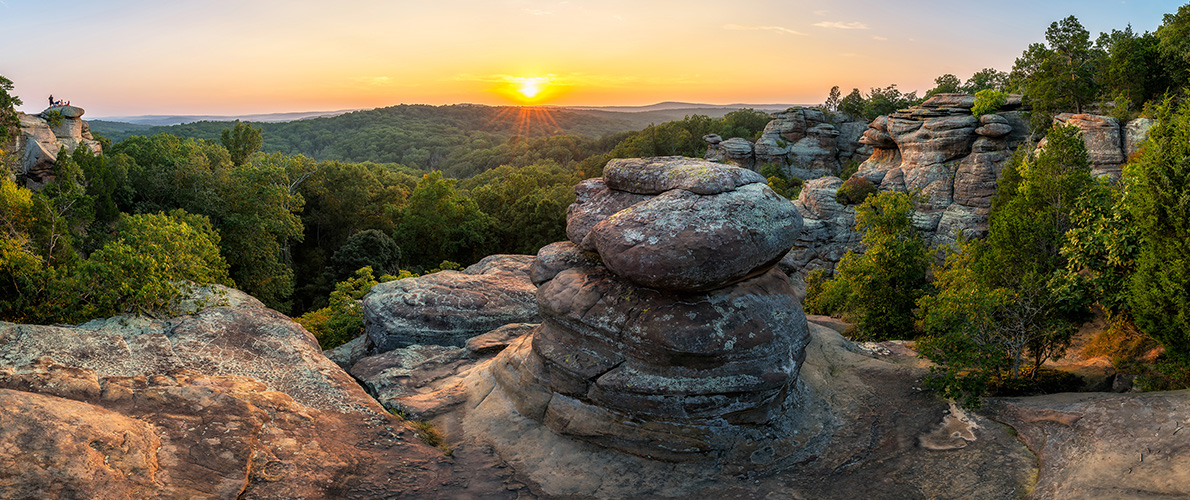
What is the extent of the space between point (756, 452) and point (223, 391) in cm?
1097

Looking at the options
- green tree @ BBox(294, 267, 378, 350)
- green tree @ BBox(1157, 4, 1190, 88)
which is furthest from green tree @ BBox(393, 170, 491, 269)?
green tree @ BBox(1157, 4, 1190, 88)

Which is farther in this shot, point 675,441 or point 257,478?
point 675,441

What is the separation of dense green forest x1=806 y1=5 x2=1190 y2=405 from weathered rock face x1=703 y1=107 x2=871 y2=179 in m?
42.1

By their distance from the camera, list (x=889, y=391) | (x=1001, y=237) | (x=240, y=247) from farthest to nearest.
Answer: (x=240, y=247) → (x=1001, y=237) → (x=889, y=391)

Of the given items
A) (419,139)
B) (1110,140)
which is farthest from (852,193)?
(419,139)

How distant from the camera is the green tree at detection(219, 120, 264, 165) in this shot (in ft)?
175

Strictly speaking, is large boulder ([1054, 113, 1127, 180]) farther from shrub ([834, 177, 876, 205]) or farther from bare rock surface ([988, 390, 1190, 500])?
bare rock surface ([988, 390, 1190, 500])

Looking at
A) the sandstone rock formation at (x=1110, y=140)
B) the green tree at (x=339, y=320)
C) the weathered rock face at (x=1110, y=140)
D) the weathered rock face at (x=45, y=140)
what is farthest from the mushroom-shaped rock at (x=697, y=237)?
the weathered rock face at (x=45, y=140)

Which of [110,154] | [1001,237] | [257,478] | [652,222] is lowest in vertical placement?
[257,478]

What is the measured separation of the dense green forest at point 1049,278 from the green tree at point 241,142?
174ft

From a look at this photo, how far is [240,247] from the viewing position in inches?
1405

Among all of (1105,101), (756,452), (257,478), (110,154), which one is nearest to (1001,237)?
(756,452)

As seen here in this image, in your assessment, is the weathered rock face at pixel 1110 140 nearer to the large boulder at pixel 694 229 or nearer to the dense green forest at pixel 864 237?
the dense green forest at pixel 864 237

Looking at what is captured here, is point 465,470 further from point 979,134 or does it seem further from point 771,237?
point 979,134
